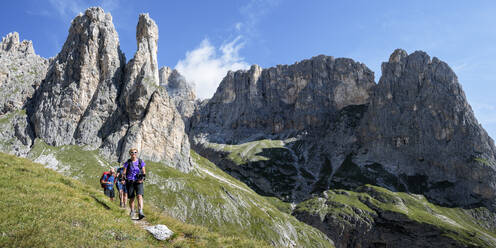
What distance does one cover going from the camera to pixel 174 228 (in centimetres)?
1706

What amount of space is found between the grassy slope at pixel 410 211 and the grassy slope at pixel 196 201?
95.9 ft

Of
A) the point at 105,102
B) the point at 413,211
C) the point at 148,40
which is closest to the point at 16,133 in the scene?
the point at 105,102

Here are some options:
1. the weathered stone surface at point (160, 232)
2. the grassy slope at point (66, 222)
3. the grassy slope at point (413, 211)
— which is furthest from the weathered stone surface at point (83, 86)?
the weathered stone surface at point (160, 232)

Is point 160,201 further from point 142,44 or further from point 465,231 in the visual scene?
point 465,231

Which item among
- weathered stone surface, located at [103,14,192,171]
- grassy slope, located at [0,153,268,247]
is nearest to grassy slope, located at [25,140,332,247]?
weathered stone surface, located at [103,14,192,171]

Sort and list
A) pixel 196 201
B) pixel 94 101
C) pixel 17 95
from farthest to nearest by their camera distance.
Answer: pixel 94 101 < pixel 17 95 < pixel 196 201

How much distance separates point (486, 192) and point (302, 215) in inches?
5051

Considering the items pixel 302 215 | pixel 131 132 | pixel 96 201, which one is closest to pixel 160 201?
pixel 131 132

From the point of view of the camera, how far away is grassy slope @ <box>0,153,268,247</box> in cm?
1148

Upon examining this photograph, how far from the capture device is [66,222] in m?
13.0

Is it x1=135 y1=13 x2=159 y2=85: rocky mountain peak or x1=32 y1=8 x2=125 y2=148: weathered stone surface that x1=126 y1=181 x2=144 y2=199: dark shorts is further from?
x1=135 y1=13 x2=159 y2=85: rocky mountain peak

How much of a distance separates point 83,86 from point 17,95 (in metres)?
36.4

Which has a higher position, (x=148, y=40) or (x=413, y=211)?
(x=148, y=40)

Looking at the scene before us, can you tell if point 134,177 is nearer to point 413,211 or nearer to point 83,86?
point 83,86
